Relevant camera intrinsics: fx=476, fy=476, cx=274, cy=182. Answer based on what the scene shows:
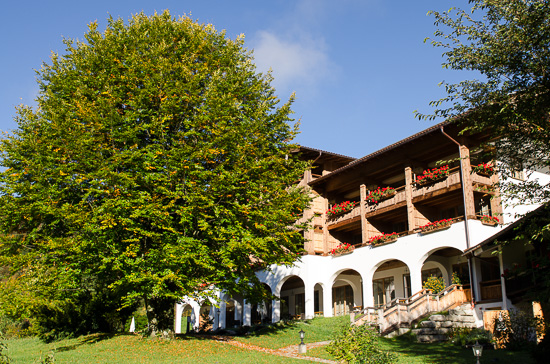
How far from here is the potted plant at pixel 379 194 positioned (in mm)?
28500

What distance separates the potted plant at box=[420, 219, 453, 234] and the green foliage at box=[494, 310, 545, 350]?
7.16 metres

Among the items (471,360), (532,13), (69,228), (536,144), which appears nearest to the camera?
(532,13)

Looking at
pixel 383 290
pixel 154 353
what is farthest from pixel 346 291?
pixel 154 353

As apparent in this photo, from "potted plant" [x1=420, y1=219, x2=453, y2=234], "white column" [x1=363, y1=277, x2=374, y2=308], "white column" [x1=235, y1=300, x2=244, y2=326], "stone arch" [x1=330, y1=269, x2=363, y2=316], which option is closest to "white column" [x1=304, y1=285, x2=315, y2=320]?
"stone arch" [x1=330, y1=269, x2=363, y2=316]

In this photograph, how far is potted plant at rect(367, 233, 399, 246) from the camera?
90.3ft

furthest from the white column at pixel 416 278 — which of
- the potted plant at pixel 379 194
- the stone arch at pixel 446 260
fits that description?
the potted plant at pixel 379 194

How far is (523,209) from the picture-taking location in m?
24.7

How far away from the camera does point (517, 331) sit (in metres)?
17.0

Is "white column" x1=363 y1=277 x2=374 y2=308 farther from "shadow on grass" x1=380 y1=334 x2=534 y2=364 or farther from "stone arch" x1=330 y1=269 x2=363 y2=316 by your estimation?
"shadow on grass" x1=380 y1=334 x2=534 y2=364

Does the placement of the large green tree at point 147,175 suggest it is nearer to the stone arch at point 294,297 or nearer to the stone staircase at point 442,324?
the stone staircase at point 442,324

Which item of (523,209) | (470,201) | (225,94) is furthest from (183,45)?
(523,209)

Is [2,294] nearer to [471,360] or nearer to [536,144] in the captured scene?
[471,360]

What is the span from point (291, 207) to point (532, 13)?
11.6 metres

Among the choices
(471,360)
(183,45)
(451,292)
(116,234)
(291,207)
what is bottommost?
(471,360)
